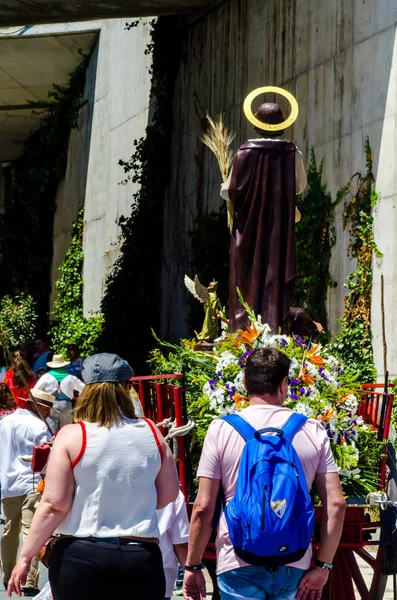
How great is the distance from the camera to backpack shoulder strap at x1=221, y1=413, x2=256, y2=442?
4272 millimetres

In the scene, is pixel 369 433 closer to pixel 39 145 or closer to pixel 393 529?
pixel 393 529

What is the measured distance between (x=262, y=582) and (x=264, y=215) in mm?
4249

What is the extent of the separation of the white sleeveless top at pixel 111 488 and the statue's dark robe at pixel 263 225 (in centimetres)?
364

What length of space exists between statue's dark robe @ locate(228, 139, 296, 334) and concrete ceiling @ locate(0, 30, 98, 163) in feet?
52.2

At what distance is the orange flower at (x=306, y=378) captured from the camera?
6281mm

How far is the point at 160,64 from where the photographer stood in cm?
2094

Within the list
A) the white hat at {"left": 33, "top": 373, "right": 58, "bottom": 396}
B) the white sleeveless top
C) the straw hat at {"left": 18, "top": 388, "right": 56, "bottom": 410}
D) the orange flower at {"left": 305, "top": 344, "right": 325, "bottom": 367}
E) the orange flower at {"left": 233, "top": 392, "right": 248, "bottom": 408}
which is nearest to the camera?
the white sleeveless top

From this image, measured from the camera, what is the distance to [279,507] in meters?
4.07

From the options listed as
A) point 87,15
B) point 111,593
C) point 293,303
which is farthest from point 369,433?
point 87,15

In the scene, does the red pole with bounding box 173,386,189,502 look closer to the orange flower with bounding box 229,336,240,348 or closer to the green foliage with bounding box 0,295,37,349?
the orange flower with bounding box 229,336,240,348

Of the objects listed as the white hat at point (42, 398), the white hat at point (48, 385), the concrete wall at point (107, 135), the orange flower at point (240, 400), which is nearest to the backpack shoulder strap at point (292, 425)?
the orange flower at point (240, 400)

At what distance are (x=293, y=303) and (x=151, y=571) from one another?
10.5 meters

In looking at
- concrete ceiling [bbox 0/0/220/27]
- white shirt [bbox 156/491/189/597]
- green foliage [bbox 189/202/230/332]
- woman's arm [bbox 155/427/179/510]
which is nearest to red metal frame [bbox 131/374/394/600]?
white shirt [bbox 156/491/189/597]

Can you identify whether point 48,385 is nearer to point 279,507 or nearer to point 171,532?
point 171,532
